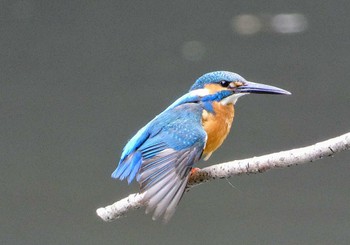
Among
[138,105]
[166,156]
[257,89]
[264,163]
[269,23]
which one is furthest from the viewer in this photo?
[269,23]

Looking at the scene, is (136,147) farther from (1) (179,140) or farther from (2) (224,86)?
(2) (224,86)

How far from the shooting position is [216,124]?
302 cm

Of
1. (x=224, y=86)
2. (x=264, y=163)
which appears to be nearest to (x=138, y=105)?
(x=224, y=86)

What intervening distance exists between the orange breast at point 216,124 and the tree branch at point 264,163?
1.00 feet

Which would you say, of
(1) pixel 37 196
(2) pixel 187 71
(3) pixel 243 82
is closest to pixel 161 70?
(2) pixel 187 71

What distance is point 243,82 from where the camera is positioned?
3023mm

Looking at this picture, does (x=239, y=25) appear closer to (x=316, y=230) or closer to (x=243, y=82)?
(x=316, y=230)

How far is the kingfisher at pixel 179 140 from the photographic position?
2672 mm

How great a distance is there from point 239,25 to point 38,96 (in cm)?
94

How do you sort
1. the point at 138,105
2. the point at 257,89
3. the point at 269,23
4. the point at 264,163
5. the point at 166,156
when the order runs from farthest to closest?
the point at 269,23
the point at 138,105
the point at 257,89
the point at 166,156
the point at 264,163

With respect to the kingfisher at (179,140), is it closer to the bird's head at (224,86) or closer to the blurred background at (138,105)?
the bird's head at (224,86)

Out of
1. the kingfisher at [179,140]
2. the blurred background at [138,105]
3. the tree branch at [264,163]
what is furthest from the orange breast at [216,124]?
the blurred background at [138,105]

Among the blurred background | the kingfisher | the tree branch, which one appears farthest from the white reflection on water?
the tree branch

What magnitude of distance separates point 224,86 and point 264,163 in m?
0.57
